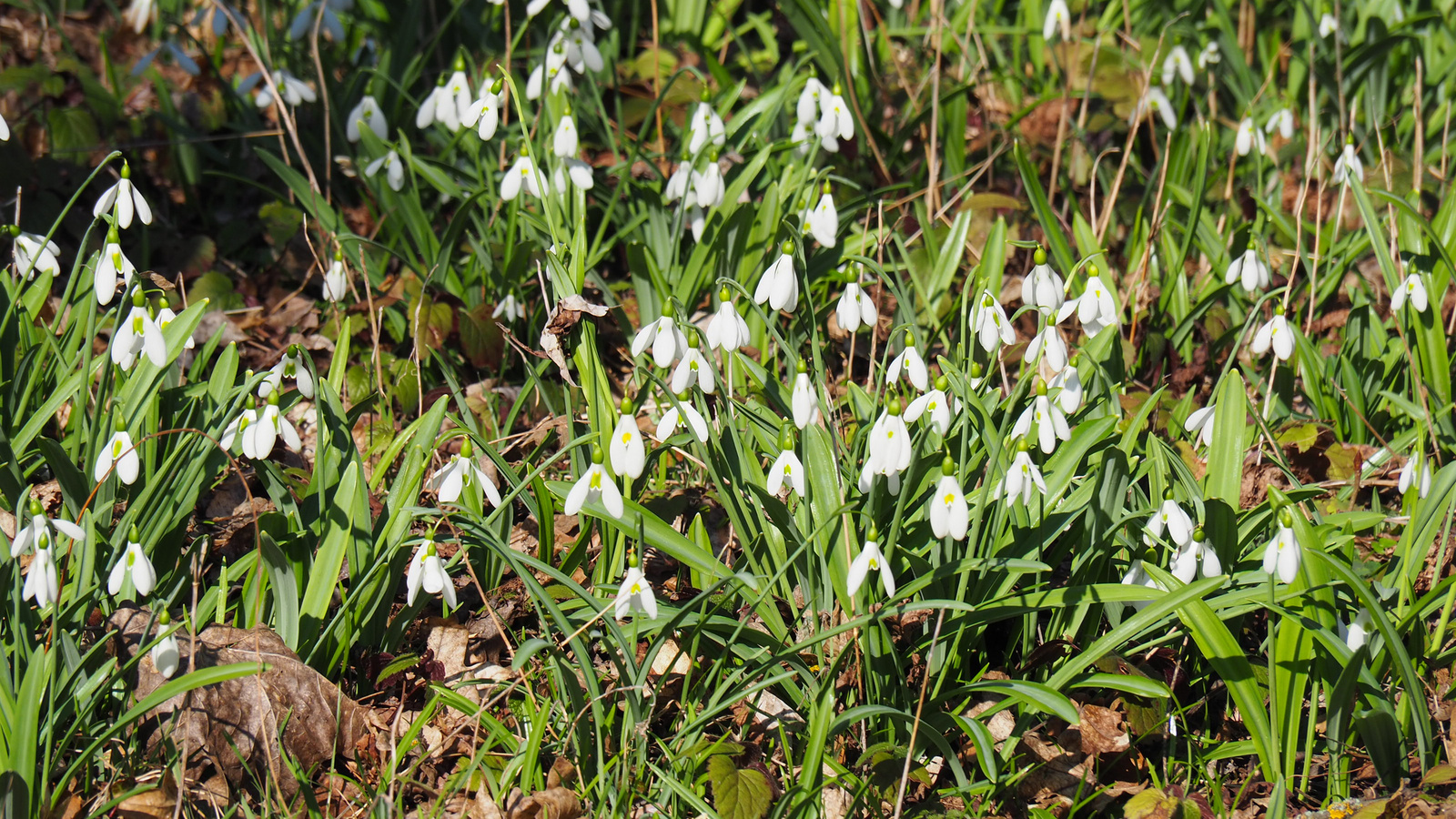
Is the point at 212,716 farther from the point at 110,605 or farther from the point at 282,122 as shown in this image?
the point at 282,122

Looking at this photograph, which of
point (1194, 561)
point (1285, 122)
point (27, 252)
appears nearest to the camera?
point (1194, 561)

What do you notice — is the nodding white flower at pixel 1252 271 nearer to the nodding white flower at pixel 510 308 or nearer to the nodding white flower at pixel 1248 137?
the nodding white flower at pixel 1248 137

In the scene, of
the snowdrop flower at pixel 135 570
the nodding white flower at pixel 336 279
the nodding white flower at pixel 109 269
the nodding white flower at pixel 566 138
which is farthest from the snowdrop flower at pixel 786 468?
the nodding white flower at pixel 336 279

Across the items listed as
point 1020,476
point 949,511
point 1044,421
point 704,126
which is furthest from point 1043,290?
point 704,126

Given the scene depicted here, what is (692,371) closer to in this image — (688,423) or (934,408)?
(688,423)

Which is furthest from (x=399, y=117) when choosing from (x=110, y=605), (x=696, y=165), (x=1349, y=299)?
(x=1349, y=299)

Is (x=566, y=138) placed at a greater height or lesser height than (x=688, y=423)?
greater
